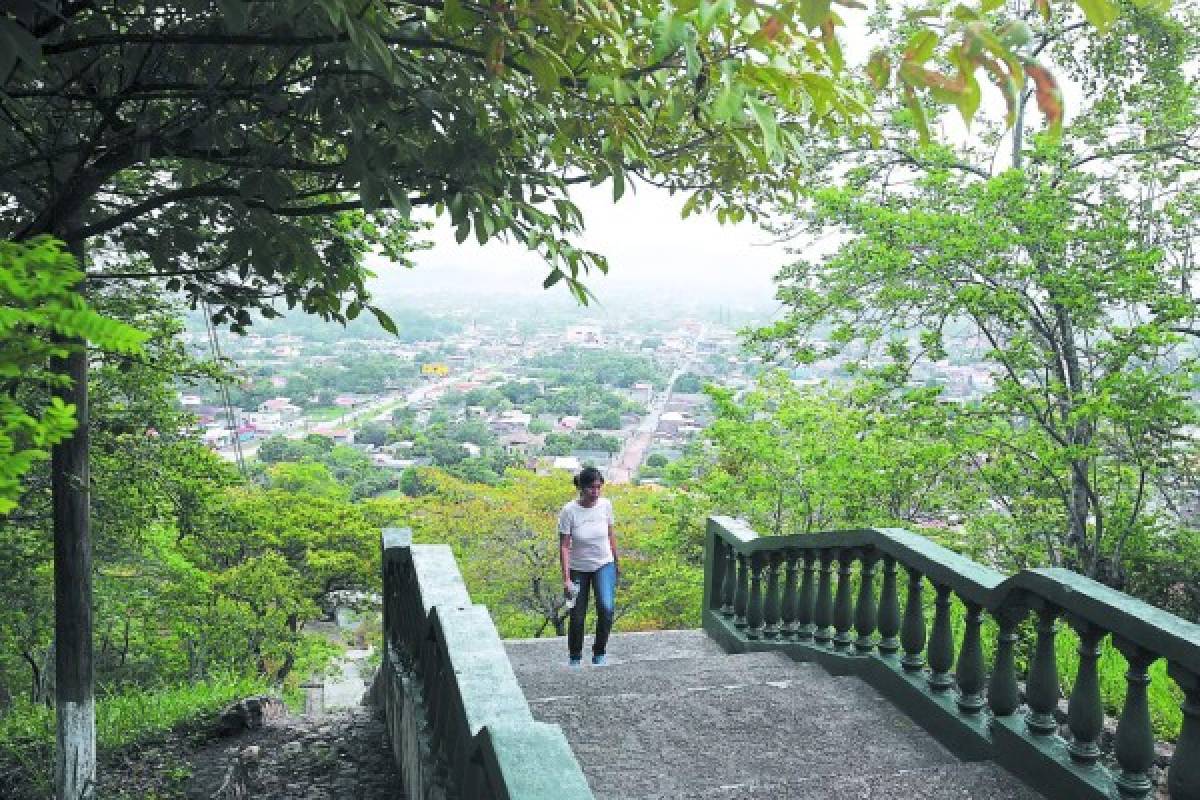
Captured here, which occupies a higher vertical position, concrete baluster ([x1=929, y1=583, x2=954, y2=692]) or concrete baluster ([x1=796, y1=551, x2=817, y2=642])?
concrete baluster ([x1=929, y1=583, x2=954, y2=692])

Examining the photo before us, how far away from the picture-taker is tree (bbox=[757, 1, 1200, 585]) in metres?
9.30

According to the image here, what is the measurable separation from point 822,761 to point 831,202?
26.6ft

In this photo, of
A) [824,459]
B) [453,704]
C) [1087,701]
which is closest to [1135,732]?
[1087,701]

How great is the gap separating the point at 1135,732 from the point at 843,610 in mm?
2354

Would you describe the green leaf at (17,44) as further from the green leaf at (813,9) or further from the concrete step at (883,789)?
the concrete step at (883,789)

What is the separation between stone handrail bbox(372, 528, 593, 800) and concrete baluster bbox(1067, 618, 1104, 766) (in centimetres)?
191

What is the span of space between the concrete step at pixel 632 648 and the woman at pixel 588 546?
2.79ft

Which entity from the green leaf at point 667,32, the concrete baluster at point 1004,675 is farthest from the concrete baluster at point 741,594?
the green leaf at point 667,32

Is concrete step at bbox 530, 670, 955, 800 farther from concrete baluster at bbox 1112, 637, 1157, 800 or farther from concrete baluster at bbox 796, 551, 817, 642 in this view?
concrete baluster at bbox 796, 551, 817, 642

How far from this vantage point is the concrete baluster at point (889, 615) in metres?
4.64

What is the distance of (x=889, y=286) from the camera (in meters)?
10.7

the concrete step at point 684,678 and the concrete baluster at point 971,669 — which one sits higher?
the concrete baluster at point 971,669

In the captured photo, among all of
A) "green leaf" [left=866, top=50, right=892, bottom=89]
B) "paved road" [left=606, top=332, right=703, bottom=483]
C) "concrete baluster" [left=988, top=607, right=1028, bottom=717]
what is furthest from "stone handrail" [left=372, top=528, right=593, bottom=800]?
"paved road" [left=606, top=332, right=703, bottom=483]

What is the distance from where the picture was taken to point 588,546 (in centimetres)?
612
